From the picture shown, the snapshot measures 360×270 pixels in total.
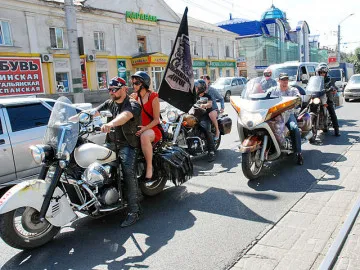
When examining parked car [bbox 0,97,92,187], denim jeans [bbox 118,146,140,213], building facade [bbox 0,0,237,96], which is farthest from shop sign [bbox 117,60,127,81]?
denim jeans [bbox 118,146,140,213]

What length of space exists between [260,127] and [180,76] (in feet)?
4.95

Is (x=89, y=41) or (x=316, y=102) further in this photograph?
(x=89, y=41)

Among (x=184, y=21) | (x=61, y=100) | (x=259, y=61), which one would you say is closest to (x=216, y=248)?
(x=61, y=100)

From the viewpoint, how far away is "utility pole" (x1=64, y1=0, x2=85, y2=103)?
1073 centimetres

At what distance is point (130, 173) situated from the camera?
14.1ft

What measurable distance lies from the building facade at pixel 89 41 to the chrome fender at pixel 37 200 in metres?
19.8

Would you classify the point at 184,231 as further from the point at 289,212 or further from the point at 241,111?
the point at 241,111

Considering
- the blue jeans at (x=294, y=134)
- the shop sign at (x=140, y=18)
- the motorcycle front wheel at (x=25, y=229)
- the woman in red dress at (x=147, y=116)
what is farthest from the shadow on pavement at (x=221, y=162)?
the shop sign at (x=140, y=18)

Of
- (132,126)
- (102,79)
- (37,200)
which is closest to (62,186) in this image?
(37,200)

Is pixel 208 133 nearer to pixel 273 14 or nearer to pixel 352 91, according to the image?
pixel 352 91

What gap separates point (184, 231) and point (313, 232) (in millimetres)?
1403

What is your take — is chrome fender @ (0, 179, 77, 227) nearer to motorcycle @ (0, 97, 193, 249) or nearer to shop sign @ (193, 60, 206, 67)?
motorcycle @ (0, 97, 193, 249)

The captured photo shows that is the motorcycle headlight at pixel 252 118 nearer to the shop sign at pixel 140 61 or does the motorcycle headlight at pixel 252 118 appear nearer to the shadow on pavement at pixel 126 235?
the shadow on pavement at pixel 126 235

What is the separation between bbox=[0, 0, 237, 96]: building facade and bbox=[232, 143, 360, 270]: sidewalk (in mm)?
20709
